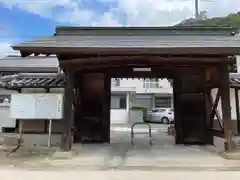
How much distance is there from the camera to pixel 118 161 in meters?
7.48

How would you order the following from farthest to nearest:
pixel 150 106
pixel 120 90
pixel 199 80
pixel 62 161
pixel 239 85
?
1. pixel 150 106
2. pixel 120 90
3. pixel 199 80
4. pixel 239 85
5. pixel 62 161

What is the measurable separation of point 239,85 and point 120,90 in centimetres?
1684

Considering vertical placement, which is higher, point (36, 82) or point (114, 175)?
point (36, 82)

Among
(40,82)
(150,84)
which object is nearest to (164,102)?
(150,84)

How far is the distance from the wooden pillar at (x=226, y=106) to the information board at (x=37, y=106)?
460 centimetres

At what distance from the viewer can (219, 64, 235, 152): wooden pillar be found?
805 cm

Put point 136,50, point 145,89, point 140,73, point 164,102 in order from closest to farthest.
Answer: point 136,50, point 140,73, point 145,89, point 164,102

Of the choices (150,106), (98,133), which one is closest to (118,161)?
(98,133)

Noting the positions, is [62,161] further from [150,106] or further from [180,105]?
[150,106]

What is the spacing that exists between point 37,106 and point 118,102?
18.0 meters

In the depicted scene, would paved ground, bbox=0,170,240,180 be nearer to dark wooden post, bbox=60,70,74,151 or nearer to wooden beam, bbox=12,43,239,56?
dark wooden post, bbox=60,70,74,151

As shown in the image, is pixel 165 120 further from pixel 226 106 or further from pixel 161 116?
pixel 226 106

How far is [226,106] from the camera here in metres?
8.28

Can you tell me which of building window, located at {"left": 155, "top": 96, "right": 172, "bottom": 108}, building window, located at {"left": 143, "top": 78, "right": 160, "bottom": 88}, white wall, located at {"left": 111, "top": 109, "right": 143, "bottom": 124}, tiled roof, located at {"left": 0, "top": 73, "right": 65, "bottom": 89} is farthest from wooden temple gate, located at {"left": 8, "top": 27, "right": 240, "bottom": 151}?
building window, located at {"left": 155, "top": 96, "right": 172, "bottom": 108}
